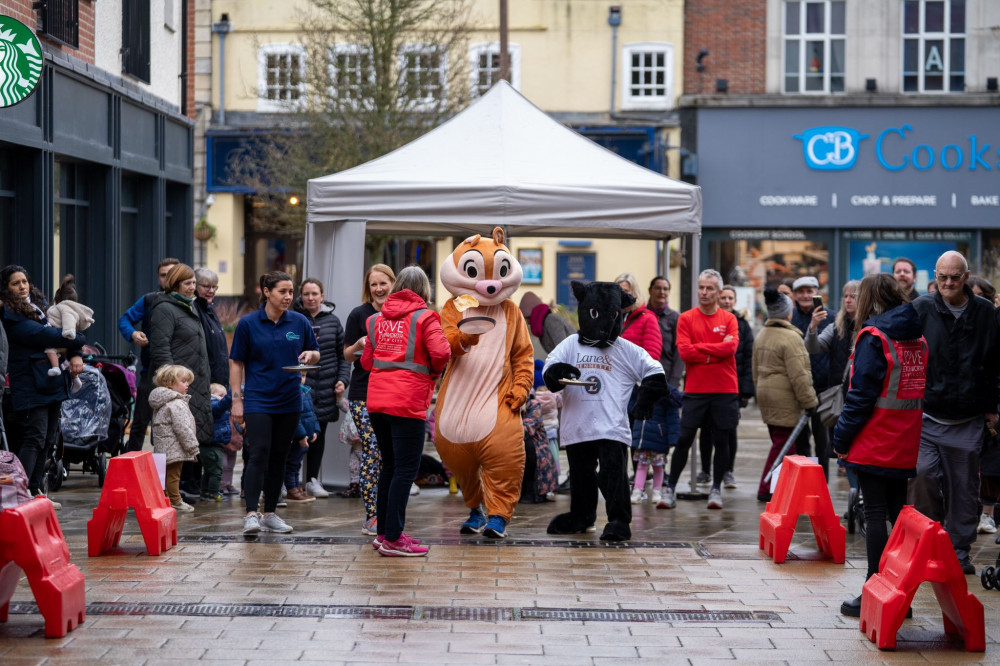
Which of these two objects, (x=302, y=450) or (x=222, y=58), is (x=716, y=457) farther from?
(x=222, y=58)

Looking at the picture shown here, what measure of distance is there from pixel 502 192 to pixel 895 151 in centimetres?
1822

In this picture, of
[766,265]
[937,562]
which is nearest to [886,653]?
[937,562]

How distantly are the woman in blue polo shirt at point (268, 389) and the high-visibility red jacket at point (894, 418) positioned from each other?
384 cm

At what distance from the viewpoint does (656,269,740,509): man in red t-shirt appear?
1098 centimetres

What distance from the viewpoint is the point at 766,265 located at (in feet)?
90.5

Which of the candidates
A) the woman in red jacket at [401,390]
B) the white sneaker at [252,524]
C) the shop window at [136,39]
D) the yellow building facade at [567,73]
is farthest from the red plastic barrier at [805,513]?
the yellow building facade at [567,73]

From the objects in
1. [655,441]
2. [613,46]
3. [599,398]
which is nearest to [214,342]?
[599,398]

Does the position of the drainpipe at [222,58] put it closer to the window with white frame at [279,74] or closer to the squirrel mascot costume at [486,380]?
the window with white frame at [279,74]

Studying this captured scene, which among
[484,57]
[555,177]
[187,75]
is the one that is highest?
[484,57]

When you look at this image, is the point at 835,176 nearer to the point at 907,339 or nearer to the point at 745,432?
the point at 745,432

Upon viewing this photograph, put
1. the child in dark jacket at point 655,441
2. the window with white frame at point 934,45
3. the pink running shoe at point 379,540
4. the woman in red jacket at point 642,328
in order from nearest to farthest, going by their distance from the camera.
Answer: the pink running shoe at point 379,540
the woman in red jacket at point 642,328
the child in dark jacket at point 655,441
the window with white frame at point 934,45

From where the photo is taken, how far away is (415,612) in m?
6.94

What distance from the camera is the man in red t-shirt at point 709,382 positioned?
36.0ft

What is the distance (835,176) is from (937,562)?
871 inches
